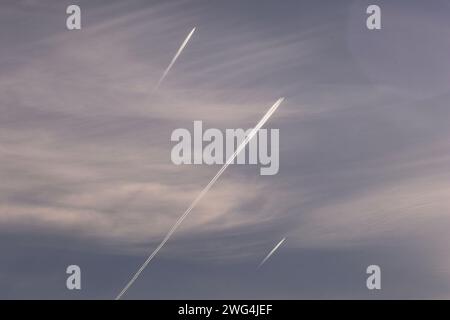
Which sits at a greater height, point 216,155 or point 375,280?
point 216,155

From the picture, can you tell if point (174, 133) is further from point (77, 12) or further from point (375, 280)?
point (375, 280)
